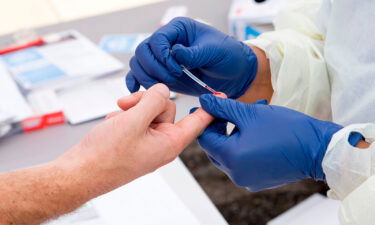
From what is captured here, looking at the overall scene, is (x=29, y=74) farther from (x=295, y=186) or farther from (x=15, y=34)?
(x=295, y=186)

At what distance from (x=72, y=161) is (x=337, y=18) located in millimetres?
647

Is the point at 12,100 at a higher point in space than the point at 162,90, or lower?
lower

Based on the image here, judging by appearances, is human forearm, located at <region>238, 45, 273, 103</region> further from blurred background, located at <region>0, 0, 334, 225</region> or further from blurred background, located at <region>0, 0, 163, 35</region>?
blurred background, located at <region>0, 0, 163, 35</region>

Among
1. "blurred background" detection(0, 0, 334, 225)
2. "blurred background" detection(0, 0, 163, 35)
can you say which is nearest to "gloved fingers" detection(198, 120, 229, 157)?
"blurred background" detection(0, 0, 334, 225)

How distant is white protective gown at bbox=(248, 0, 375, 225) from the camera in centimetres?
71

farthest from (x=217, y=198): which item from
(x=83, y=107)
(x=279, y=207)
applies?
(x=83, y=107)

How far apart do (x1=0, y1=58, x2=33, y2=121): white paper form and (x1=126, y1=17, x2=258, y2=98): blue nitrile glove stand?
419 mm

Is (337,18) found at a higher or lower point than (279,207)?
higher

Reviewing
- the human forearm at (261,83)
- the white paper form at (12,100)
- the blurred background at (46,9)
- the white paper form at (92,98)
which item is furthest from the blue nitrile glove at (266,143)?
the blurred background at (46,9)

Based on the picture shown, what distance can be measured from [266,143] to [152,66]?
29 centimetres

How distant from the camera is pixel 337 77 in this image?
2.93 ft

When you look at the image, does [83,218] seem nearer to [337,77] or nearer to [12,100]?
[12,100]

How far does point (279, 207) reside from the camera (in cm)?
183

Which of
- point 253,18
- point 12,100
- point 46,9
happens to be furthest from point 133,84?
point 46,9
